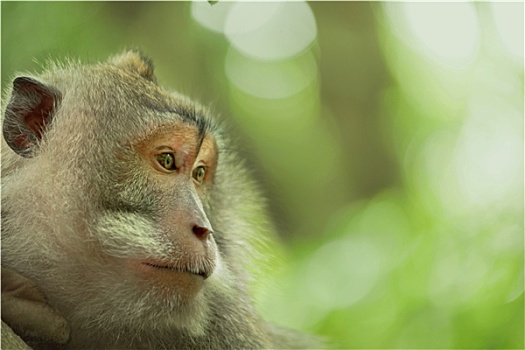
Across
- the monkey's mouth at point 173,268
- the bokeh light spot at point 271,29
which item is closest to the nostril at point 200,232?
the monkey's mouth at point 173,268

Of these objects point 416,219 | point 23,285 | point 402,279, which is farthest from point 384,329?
point 23,285

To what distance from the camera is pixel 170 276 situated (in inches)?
111

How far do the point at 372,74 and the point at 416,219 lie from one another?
2.07 metres

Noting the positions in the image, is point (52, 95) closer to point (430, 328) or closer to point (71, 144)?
point (71, 144)

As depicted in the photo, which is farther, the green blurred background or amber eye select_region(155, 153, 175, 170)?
Result: the green blurred background

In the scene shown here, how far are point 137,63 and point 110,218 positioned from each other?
938 mm

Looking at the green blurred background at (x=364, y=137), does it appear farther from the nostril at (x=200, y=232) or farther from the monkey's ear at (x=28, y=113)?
the nostril at (x=200, y=232)

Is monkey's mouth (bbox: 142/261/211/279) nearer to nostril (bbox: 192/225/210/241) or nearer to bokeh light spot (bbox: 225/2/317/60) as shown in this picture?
nostril (bbox: 192/225/210/241)

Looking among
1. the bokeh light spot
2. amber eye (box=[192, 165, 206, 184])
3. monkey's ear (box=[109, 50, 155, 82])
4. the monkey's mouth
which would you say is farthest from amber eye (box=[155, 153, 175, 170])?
the bokeh light spot

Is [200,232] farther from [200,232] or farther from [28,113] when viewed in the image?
[28,113]

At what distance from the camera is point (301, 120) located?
903 centimetres

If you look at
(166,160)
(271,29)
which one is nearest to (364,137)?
(271,29)

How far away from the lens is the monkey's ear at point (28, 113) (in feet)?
9.84

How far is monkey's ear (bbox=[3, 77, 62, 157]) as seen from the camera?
3000 millimetres
